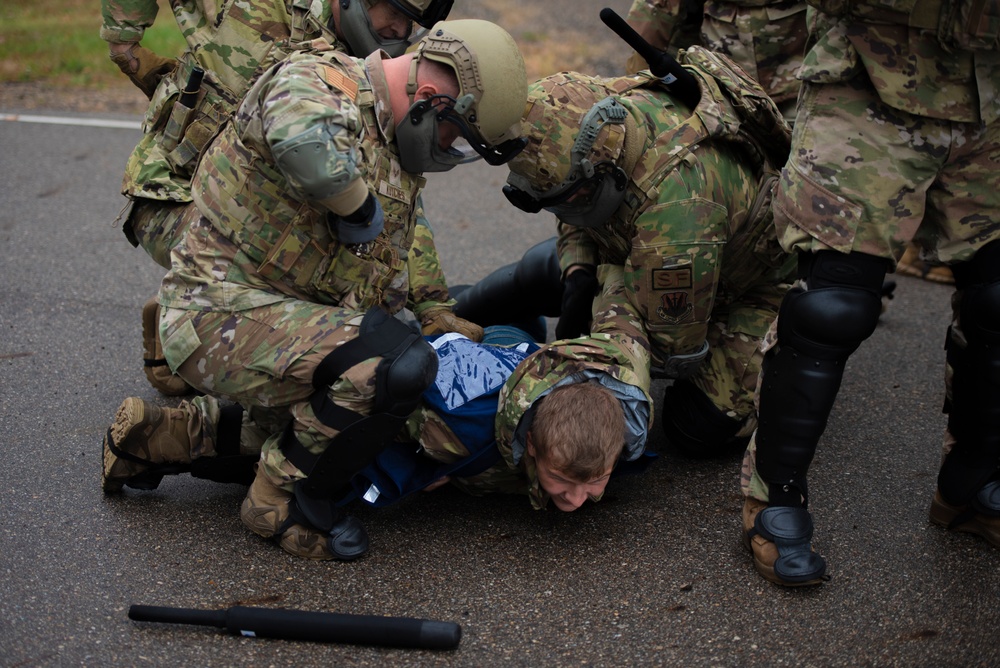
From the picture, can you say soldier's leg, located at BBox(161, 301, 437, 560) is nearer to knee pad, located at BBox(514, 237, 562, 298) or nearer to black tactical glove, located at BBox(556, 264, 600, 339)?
black tactical glove, located at BBox(556, 264, 600, 339)

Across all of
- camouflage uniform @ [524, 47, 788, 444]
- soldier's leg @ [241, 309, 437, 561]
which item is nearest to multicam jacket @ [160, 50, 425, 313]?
soldier's leg @ [241, 309, 437, 561]

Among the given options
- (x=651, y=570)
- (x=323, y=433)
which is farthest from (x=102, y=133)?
(x=651, y=570)

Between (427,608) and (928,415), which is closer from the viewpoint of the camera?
(427,608)

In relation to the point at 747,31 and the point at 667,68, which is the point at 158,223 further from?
the point at 747,31

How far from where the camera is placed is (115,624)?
8.32 ft

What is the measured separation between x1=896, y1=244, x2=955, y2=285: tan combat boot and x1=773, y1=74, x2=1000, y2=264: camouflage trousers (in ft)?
7.50

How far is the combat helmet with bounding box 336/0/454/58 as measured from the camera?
3396mm

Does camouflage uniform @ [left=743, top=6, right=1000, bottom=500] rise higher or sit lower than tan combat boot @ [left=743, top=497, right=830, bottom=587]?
higher

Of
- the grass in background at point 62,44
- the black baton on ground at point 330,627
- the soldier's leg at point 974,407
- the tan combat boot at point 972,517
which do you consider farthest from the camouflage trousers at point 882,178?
the grass in background at point 62,44

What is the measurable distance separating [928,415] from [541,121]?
1792 mm

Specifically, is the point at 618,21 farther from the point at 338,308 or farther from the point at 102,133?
the point at 102,133

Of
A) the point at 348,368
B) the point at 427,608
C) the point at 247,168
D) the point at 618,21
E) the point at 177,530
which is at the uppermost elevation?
the point at 618,21

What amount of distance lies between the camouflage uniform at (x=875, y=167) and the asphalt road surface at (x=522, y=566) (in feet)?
1.40

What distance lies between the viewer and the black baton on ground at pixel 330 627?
96.7 inches
